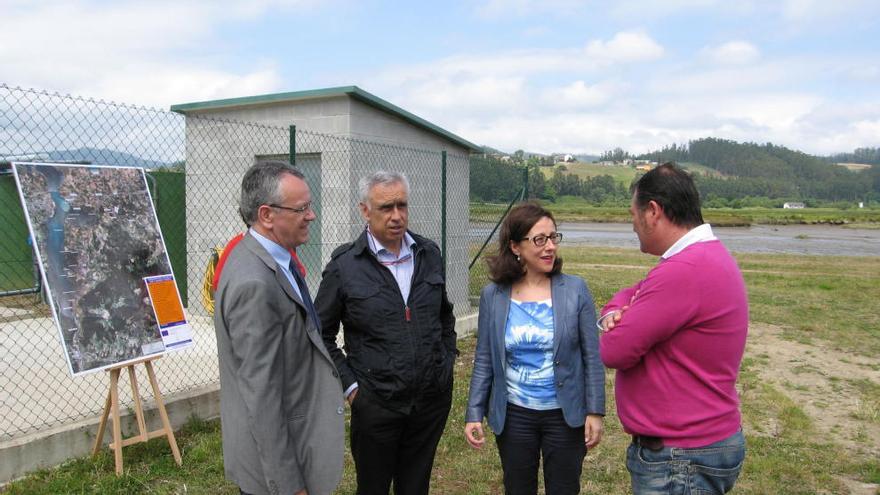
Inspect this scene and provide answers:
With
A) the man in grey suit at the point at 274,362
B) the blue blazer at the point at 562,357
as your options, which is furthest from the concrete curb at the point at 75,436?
the blue blazer at the point at 562,357

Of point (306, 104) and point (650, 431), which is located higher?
point (306, 104)

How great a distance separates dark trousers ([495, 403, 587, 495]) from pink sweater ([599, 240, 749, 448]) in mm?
591

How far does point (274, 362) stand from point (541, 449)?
1.38m

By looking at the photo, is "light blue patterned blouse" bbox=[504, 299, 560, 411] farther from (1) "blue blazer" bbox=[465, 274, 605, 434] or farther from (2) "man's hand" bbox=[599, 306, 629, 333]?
(2) "man's hand" bbox=[599, 306, 629, 333]

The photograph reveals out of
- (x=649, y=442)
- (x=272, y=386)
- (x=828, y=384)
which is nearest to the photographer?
(x=272, y=386)

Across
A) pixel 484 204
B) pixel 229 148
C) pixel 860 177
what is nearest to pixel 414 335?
pixel 229 148

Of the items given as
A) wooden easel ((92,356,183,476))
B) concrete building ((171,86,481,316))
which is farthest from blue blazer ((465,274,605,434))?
concrete building ((171,86,481,316))

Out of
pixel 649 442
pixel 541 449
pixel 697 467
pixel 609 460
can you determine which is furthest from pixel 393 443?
pixel 609 460

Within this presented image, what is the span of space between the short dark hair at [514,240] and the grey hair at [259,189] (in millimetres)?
1097

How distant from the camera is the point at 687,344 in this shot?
2.00 m

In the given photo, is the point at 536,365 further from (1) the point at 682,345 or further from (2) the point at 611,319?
(1) the point at 682,345

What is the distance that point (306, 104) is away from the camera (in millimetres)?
7395

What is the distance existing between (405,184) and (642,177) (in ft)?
3.76

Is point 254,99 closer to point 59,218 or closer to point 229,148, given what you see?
point 229,148
